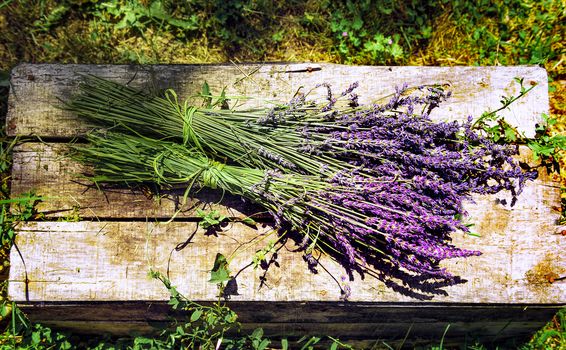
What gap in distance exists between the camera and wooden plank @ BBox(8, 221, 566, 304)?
6.60 ft

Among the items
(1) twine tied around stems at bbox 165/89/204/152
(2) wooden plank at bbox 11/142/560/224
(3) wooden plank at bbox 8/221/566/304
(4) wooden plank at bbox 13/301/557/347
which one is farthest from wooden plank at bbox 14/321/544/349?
(1) twine tied around stems at bbox 165/89/204/152

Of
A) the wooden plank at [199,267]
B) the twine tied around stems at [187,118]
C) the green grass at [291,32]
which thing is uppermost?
the green grass at [291,32]

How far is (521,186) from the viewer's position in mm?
2031

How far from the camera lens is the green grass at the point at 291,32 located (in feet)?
8.89

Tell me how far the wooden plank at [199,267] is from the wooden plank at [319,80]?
0.55 meters

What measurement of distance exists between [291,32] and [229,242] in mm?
1334

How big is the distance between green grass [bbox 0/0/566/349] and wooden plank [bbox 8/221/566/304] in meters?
0.96

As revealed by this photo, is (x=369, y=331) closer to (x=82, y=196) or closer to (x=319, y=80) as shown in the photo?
(x=319, y=80)

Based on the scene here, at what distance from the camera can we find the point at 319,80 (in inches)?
86.8

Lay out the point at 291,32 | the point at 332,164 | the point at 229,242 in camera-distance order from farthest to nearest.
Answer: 1. the point at 291,32
2. the point at 229,242
3. the point at 332,164

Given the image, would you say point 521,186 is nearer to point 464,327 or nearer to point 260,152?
point 464,327

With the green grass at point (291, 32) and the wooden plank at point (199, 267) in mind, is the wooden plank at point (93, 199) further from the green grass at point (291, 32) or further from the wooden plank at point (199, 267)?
the green grass at point (291, 32)

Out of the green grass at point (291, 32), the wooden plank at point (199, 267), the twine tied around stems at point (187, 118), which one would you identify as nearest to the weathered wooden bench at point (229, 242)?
the wooden plank at point (199, 267)

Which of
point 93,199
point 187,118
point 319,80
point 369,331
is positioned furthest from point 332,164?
point 93,199
